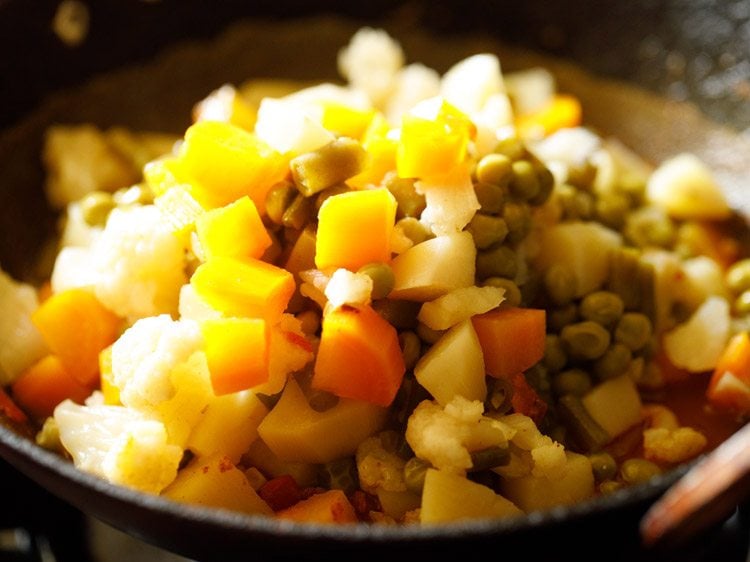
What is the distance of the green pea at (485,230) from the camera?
210 cm

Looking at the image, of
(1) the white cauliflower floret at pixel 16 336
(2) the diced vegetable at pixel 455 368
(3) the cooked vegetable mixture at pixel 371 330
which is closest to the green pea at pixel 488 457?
(3) the cooked vegetable mixture at pixel 371 330

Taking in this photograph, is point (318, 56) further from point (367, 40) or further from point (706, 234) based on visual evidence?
point (706, 234)

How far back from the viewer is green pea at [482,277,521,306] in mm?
2104

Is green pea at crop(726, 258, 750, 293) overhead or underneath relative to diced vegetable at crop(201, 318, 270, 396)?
underneath

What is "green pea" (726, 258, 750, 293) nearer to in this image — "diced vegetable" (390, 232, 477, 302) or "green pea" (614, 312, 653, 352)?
"green pea" (614, 312, 653, 352)

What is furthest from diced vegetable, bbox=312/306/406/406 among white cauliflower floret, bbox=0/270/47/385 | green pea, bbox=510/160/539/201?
white cauliflower floret, bbox=0/270/47/385

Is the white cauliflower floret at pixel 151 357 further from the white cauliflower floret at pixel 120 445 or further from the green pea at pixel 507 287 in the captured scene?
the green pea at pixel 507 287

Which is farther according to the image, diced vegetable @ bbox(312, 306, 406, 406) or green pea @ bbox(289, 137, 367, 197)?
green pea @ bbox(289, 137, 367, 197)

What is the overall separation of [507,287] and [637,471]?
1.64 ft

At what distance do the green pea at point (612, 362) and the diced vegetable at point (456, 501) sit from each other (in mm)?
526

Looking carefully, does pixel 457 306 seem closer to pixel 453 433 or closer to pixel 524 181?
pixel 453 433

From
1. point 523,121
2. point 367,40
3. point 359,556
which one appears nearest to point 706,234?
point 523,121

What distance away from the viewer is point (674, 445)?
210cm

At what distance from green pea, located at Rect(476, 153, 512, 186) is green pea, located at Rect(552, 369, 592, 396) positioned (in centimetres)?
48
